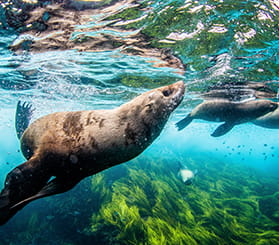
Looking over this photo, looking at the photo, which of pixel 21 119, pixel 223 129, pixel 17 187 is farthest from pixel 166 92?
pixel 223 129

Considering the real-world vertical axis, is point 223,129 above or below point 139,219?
above

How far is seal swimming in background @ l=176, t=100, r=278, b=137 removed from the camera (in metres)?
6.23

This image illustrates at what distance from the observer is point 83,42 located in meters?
5.55

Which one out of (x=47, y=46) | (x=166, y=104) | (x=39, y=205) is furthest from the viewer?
(x=39, y=205)

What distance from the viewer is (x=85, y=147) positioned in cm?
216

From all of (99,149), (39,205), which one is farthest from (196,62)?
(39,205)

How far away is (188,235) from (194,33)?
19.8 feet

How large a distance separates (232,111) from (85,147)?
237 inches

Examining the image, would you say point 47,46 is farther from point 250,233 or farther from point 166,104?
point 250,233

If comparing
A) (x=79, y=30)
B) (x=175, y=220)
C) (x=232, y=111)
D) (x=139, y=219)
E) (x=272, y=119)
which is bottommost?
(x=175, y=220)

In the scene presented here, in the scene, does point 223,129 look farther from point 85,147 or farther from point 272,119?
point 85,147

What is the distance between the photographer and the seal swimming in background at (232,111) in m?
6.23

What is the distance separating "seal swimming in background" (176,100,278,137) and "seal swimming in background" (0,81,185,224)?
4530 mm

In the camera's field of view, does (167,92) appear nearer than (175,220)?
Yes
